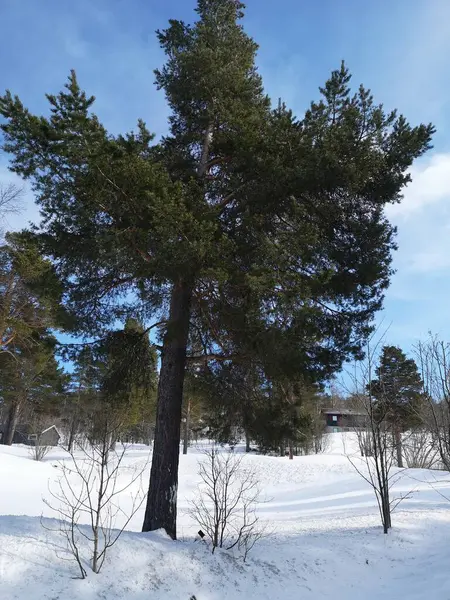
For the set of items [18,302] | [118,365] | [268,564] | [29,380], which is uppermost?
[18,302]

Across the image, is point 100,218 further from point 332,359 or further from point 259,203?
point 332,359

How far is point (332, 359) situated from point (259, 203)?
2.87 metres

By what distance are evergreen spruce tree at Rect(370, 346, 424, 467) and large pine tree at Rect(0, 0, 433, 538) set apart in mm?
3956

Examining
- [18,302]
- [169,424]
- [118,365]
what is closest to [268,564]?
[169,424]

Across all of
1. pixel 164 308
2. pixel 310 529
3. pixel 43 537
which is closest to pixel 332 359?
pixel 164 308

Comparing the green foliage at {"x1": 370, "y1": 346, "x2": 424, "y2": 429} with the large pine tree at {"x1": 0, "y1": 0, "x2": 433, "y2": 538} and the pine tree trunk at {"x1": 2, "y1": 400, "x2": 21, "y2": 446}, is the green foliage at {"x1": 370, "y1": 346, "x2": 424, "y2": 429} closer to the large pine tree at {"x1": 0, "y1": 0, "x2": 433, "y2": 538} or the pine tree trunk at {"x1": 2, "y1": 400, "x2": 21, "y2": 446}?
the large pine tree at {"x1": 0, "y1": 0, "x2": 433, "y2": 538}

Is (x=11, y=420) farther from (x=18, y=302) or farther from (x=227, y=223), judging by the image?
(x=227, y=223)

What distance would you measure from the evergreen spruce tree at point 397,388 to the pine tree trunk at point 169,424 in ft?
15.9

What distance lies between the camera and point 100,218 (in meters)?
6.79

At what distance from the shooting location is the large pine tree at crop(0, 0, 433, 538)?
5.98m

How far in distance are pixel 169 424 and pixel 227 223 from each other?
3.63 meters

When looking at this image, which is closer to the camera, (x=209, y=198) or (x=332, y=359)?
(x=332, y=359)

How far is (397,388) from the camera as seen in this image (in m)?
16.6

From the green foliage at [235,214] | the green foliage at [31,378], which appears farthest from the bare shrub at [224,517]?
the green foliage at [31,378]
